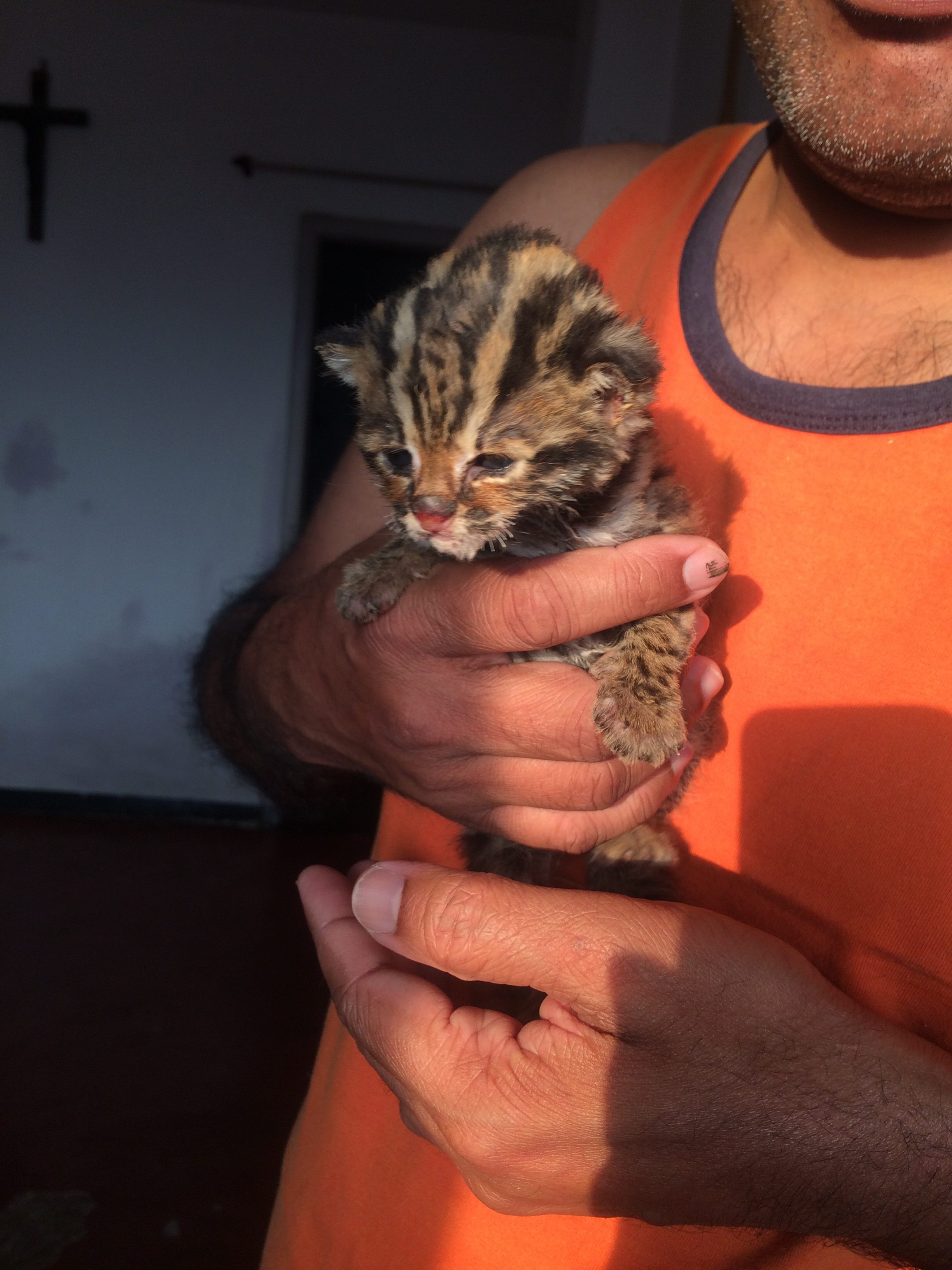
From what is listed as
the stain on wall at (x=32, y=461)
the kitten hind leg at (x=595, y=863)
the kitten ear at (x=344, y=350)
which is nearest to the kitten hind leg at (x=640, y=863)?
the kitten hind leg at (x=595, y=863)

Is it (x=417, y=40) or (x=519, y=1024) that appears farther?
(x=417, y=40)

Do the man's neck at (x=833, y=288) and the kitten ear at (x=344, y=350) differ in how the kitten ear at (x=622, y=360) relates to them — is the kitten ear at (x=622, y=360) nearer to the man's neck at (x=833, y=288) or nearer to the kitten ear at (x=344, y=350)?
the man's neck at (x=833, y=288)

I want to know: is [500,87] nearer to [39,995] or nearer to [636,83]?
[636,83]

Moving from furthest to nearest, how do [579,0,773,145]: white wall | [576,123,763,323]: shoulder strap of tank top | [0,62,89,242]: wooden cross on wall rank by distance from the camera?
[0,62,89,242]: wooden cross on wall
[579,0,773,145]: white wall
[576,123,763,323]: shoulder strap of tank top

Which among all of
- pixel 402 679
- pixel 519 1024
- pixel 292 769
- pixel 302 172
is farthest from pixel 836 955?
pixel 302 172

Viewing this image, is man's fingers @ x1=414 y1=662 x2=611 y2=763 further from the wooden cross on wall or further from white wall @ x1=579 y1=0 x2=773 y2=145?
the wooden cross on wall

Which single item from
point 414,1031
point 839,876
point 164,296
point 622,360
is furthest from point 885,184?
point 164,296

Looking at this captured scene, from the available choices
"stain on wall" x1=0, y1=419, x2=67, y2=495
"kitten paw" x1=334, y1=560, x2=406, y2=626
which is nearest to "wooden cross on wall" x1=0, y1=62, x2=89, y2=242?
"stain on wall" x1=0, y1=419, x2=67, y2=495
